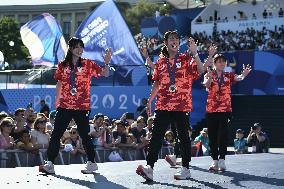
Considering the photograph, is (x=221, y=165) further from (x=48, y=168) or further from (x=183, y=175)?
(x=48, y=168)

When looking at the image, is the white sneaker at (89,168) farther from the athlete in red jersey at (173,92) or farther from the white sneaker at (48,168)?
the athlete in red jersey at (173,92)

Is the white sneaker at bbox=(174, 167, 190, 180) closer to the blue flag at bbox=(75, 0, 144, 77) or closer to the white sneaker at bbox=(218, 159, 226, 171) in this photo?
the white sneaker at bbox=(218, 159, 226, 171)

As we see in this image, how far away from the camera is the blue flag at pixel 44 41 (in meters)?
23.0

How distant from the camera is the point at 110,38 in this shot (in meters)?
19.6

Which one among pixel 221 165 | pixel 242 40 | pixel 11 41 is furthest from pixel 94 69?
pixel 11 41

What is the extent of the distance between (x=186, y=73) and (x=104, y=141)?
6.01m

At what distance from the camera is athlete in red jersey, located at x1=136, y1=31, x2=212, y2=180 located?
21.8ft

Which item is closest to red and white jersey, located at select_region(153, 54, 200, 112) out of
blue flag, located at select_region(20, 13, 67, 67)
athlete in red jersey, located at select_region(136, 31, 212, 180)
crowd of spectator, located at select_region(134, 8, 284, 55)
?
athlete in red jersey, located at select_region(136, 31, 212, 180)

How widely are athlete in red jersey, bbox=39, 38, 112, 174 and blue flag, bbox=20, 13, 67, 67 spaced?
15912 millimetres

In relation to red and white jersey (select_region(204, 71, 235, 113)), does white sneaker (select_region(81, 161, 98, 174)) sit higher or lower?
lower

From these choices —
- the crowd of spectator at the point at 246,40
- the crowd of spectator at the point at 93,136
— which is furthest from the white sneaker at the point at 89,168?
the crowd of spectator at the point at 246,40

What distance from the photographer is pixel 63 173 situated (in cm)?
729

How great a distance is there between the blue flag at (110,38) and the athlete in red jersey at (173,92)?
12426mm

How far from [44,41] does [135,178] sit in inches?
675
